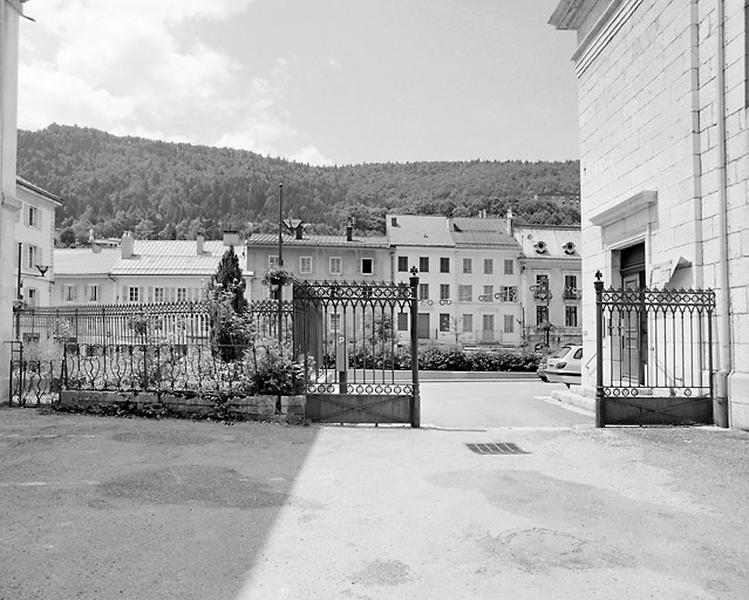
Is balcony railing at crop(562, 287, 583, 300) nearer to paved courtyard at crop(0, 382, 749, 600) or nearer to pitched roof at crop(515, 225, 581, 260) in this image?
pitched roof at crop(515, 225, 581, 260)

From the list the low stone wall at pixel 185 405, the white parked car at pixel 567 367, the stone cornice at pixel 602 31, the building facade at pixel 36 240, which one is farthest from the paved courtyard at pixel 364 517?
the building facade at pixel 36 240

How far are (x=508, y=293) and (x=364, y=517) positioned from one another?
176 feet

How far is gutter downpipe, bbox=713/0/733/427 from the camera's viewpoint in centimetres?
944

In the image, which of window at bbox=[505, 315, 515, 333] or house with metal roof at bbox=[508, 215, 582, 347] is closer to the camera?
house with metal roof at bbox=[508, 215, 582, 347]

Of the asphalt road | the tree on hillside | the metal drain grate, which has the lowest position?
the asphalt road

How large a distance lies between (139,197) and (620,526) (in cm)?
11568

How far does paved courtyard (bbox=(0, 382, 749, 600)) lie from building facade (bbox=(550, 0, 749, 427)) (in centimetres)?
285

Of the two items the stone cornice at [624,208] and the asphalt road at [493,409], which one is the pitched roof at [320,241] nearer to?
the asphalt road at [493,409]

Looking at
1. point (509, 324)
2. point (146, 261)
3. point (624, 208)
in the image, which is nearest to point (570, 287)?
point (509, 324)

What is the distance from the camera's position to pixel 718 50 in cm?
965

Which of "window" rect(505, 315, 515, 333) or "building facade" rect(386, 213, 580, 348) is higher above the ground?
"building facade" rect(386, 213, 580, 348)

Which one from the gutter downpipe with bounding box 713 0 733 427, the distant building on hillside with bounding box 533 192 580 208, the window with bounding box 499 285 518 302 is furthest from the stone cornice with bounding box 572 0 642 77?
the distant building on hillside with bounding box 533 192 580 208

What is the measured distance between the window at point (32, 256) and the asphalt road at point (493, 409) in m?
32.6

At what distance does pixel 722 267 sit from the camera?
955cm
